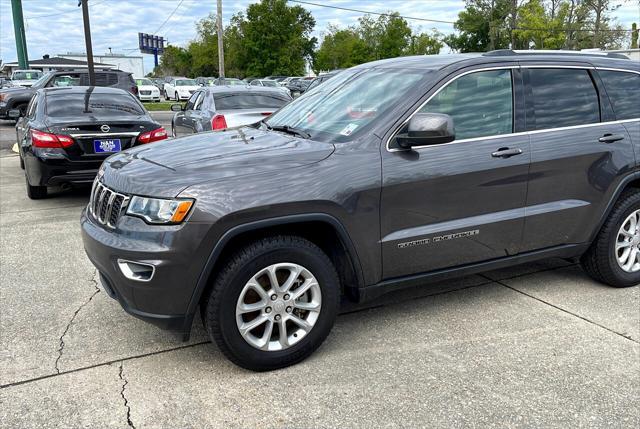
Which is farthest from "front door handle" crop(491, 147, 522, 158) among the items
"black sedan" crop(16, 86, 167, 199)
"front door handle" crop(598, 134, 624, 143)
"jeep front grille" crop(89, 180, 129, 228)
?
"black sedan" crop(16, 86, 167, 199)

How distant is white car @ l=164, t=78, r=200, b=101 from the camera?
3675 centimetres

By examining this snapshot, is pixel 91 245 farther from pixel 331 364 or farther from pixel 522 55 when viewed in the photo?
pixel 522 55

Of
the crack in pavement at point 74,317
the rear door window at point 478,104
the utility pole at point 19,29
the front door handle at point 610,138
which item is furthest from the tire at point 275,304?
the utility pole at point 19,29

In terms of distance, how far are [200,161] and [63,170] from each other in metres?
4.39

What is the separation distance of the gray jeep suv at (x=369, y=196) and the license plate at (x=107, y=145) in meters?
3.33

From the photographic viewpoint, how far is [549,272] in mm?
4918

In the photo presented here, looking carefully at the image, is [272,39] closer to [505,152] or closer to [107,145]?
[107,145]

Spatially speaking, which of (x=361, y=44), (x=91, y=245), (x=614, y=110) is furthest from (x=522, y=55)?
(x=361, y=44)

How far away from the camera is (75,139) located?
6805 millimetres

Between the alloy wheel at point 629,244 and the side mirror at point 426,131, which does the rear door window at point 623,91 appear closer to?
the alloy wheel at point 629,244

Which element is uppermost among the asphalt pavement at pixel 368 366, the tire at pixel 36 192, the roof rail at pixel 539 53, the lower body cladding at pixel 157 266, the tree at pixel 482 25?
the tree at pixel 482 25

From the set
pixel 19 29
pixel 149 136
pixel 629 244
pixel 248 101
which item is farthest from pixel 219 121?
pixel 19 29

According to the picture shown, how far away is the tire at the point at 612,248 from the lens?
14.2ft

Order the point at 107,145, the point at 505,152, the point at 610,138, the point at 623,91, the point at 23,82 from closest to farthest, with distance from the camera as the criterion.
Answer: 1. the point at 505,152
2. the point at 610,138
3. the point at 623,91
4. the point at 107,145
5. the point at 23,82
